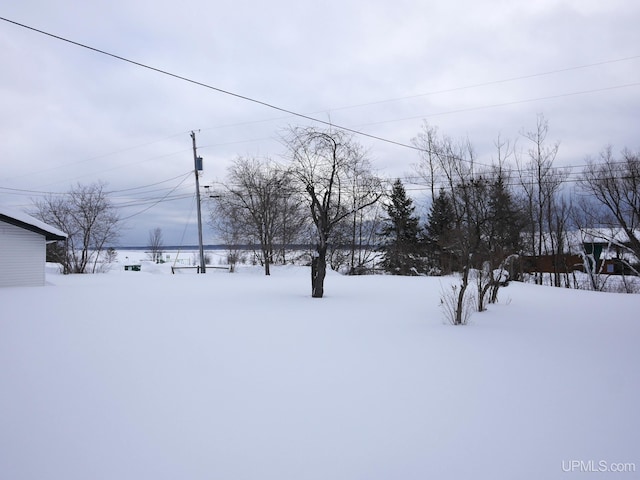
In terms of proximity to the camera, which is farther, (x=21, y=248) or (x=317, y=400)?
(x=21, y=248)

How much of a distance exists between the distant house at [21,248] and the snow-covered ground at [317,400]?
10541 millimetres

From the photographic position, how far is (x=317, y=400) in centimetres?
346

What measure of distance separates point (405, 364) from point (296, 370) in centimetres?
144

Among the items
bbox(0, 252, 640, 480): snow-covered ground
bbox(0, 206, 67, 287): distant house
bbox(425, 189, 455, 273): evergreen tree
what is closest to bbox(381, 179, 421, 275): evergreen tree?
bbox(425, 189, 455, 273): evergreen tree

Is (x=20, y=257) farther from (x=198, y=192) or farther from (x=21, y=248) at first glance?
(x=198, y=192)

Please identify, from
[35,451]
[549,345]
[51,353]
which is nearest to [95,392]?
[35,451]

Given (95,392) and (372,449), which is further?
(95,392)

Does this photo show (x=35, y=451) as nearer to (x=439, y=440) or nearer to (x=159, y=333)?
(x=439, y=440)

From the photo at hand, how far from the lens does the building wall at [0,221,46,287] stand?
14352 mm

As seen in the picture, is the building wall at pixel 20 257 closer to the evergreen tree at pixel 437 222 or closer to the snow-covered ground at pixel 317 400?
the snow-covered ground at pixel 317 400

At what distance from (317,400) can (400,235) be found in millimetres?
26326

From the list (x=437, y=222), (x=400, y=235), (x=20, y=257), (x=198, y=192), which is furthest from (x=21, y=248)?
(x=437, y=222)

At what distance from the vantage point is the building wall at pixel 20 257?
14.4 meters

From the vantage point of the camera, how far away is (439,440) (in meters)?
2.71
